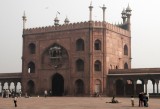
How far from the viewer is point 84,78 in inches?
1730

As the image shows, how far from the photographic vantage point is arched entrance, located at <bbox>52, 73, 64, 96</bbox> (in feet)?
154

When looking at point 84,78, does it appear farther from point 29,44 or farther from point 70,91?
→ point 29,44

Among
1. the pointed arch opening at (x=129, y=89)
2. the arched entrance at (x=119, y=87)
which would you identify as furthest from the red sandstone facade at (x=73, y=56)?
the pointed arch opening at (x=129, y=89)

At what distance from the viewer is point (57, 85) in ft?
155

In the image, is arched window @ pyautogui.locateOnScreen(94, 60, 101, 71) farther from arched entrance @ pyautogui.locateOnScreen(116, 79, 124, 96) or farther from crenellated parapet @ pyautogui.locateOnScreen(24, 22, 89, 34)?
crenellated parapet @ pyautogui.locateOnScreen(24, 22, 89, 34)

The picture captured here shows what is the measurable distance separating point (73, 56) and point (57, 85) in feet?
16.4

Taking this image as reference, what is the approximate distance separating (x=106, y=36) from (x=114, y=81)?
19.2ft

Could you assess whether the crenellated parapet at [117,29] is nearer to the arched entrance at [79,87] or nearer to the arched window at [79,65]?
the arched window at [79,65]

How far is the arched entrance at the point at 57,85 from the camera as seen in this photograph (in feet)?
154

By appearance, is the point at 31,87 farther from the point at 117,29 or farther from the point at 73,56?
the point at 117,29

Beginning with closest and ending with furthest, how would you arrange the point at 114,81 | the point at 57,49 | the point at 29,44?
the point at 114,81
the point at 57,49
the point at 29,44

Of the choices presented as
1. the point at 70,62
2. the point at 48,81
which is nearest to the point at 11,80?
the point at 48,81

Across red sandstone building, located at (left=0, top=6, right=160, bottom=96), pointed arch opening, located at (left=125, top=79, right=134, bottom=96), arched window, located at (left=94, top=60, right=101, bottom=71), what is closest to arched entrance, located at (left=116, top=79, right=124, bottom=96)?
red sandstone building, located at (left=0, top=6, right=160, bottom=96)

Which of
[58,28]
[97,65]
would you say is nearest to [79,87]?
[97,65]
